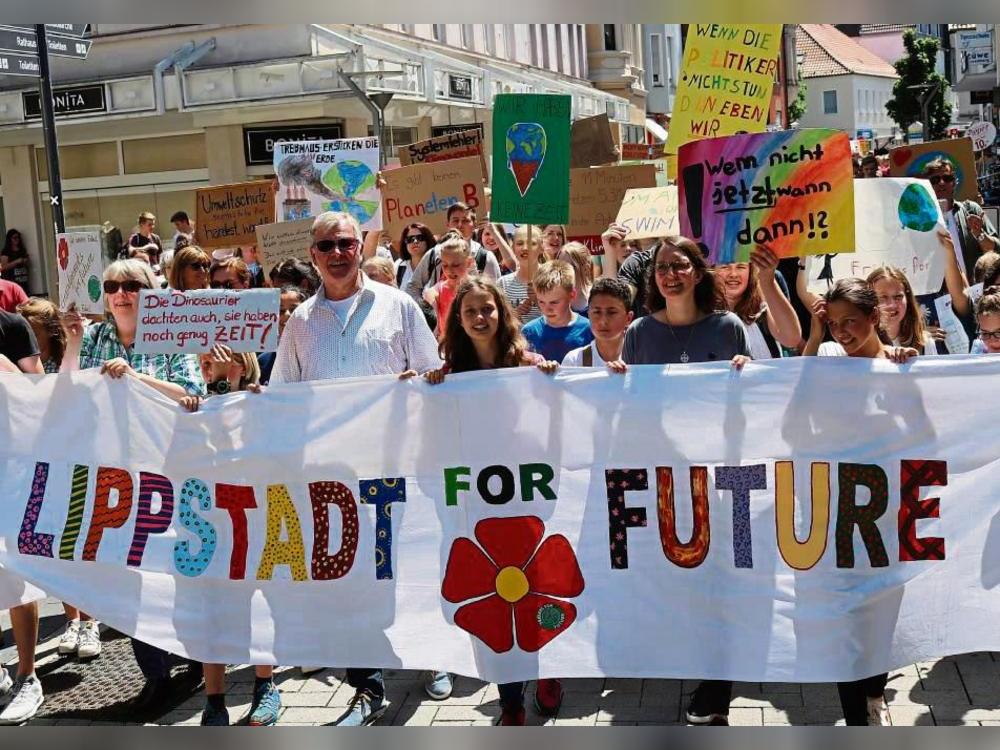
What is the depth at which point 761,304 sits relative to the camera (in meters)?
6.14

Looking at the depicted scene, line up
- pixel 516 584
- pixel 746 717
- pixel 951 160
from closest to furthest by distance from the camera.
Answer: pixel 516 584 → pixel 746 717 → pixel 951 160

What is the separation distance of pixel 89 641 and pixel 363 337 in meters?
2.14

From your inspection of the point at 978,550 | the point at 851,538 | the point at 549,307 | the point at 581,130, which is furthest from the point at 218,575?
the point at 581,130

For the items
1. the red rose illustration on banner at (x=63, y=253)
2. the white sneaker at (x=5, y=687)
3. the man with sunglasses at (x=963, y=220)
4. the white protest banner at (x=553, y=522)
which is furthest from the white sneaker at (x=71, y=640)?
the man with sunglasses at (x=963, y=220)

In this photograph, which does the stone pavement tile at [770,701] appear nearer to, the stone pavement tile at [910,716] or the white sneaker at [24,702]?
the stone pavement tile at [910,716]

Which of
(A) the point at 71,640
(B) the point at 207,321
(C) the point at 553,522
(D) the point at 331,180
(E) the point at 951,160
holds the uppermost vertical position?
(D) the point at 331,180

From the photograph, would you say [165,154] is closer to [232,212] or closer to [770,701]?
[232,212]

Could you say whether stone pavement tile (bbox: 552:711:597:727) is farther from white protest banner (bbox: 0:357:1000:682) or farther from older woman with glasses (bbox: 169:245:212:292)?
older woman with glasses (bbox: 169:245:212:292)

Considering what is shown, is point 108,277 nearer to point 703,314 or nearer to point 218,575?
point 218,575

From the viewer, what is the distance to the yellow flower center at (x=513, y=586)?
503 centimetres

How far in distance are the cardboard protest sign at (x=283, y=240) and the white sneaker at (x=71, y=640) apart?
3.34m

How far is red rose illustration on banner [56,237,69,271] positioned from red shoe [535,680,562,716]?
3518 millimetres

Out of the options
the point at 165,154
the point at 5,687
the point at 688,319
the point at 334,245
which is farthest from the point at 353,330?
the point at 165,154

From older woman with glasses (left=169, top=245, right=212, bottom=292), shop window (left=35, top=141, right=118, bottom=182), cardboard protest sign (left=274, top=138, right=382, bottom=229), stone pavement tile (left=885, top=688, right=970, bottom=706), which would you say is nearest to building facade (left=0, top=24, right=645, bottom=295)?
shop window (left=35, top=141, right=118, bottom=182)
